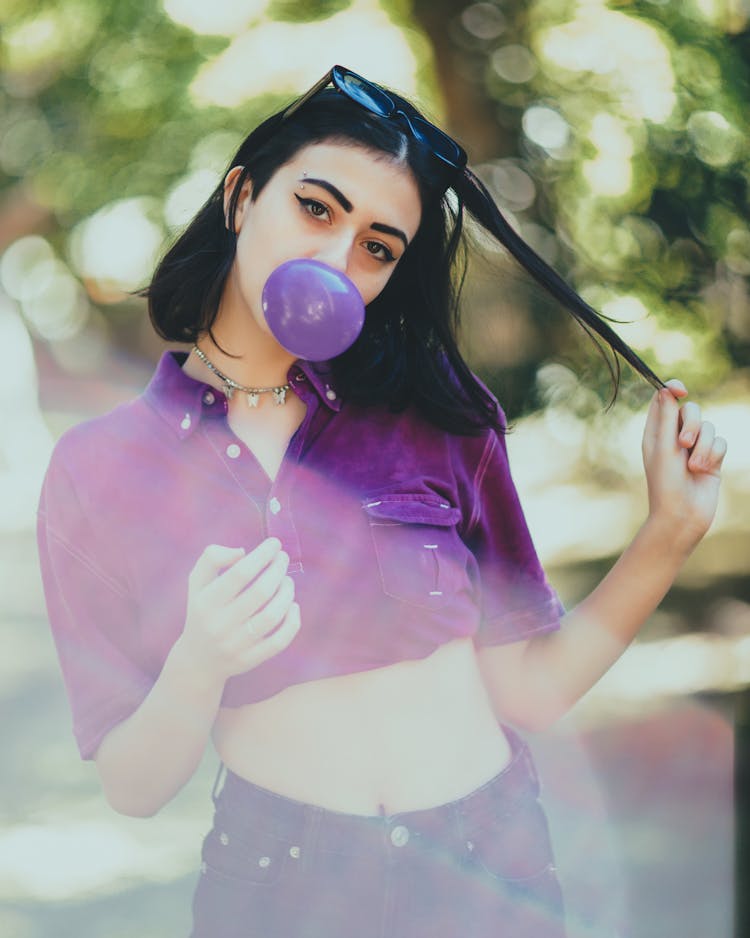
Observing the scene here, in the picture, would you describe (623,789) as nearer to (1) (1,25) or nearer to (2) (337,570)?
(2) (337,570)

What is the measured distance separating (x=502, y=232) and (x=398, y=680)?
2.07ft

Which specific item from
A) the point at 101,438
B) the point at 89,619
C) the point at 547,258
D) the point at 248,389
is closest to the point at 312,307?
the point at 248,389

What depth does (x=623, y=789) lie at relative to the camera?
3252 mm

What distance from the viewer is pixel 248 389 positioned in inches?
56.9

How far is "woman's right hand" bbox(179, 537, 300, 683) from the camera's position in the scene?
112 cm

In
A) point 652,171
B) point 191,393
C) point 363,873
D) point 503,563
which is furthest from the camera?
point 652,171

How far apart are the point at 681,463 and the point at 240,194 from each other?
2.30 feet

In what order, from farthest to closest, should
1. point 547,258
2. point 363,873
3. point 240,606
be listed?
point 547,258, point 363,873, point 240,606

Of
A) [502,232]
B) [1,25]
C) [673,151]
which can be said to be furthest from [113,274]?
[502,232]

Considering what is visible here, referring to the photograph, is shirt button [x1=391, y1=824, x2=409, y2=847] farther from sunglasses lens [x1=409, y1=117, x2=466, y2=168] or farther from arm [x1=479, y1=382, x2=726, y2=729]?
sunglasses lens [x1=409, y1=117, x2=466, y2=168]

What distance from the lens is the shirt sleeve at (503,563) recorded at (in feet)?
4.91

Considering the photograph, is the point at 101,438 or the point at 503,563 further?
the point at 503,563

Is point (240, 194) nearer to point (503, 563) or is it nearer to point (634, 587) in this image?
point (503, 563)

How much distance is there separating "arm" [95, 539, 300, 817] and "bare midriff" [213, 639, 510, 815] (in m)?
0.10
